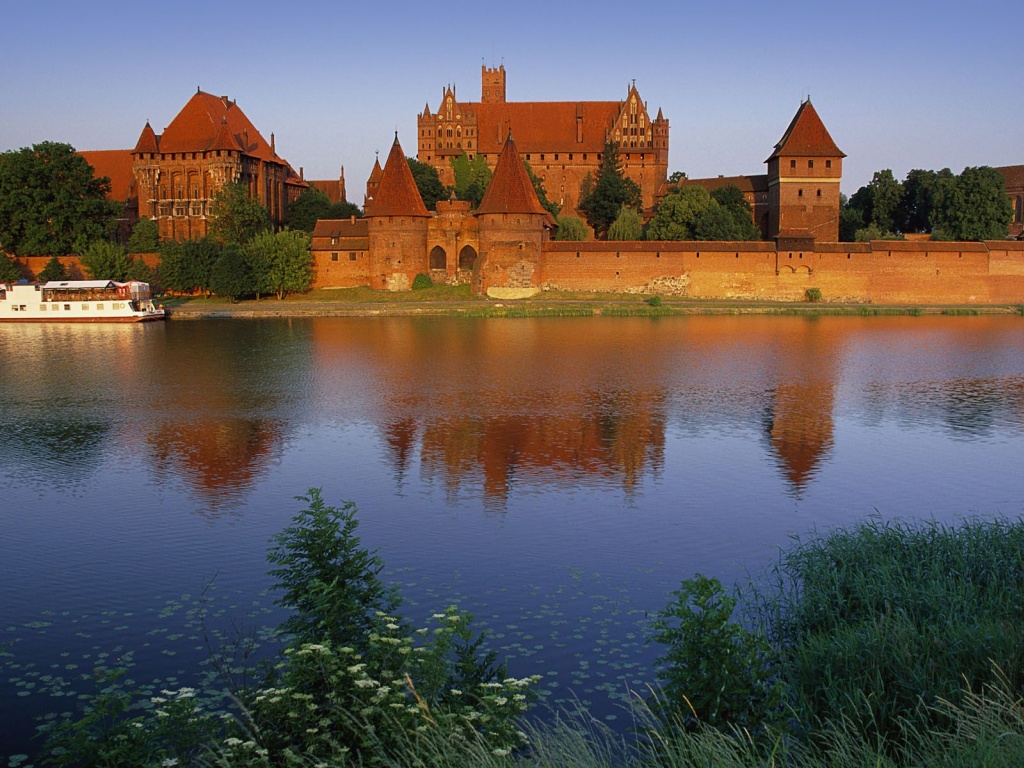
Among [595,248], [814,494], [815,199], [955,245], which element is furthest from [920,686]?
[815,199]

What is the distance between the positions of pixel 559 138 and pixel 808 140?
17.7 m

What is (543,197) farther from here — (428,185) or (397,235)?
(397,235)

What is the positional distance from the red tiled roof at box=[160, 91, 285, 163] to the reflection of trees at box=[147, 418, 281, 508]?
3484 centimetres

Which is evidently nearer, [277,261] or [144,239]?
[277,261]

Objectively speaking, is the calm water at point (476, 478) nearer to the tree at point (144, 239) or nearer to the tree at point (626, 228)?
the tree at point (626, 228)

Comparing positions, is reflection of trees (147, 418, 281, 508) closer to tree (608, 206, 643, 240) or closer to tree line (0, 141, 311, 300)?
tree line (0, 141, 311, 300)

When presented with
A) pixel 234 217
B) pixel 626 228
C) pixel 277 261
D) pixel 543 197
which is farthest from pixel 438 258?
pixel 234 217

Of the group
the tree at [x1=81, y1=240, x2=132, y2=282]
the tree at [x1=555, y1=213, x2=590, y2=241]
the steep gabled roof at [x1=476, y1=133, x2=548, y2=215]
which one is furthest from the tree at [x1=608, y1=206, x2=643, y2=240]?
the tree at [x1=81, y1=240, x2=132, y2=282]

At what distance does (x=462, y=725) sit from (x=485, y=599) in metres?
2.37

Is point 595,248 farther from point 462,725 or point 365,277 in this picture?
point 462,725

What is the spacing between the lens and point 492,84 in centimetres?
6438

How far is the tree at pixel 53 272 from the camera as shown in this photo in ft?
127

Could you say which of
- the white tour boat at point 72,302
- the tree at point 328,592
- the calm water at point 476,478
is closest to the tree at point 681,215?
the white tour boat at point 72,302

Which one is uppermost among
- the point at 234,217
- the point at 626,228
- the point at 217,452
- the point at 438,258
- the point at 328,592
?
the point at 234,217
